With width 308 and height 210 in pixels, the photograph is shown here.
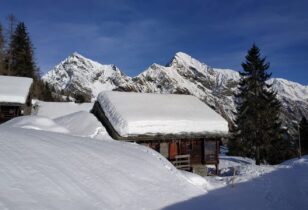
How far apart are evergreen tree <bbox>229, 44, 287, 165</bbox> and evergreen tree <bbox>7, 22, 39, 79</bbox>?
34806mm

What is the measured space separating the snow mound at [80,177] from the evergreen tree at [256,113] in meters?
23.1

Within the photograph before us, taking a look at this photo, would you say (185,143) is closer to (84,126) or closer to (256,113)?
(84,126)

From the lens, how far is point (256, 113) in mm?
37312

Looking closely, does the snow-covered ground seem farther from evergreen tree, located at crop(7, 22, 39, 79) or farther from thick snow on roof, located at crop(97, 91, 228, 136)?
evergreen tree, located at crop(7, 22, 39, 79)

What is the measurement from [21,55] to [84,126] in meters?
35.9

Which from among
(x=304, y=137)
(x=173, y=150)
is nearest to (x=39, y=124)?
(x=173, y=150)

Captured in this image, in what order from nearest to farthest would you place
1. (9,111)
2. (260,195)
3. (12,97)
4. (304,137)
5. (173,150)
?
(260,195), (173,150), (12,97), (9,111), (304,137)

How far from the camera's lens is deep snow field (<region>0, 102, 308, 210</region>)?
898 centimetres

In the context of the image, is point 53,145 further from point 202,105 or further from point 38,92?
point 38,92

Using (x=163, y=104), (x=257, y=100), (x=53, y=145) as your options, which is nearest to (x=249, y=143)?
(x=257, y=100)

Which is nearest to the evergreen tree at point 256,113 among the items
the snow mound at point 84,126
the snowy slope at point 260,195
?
the snowy slope at point 260,195

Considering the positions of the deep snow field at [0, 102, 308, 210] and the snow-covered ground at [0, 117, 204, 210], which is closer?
the snow-covered ground at [0, 117, 204, 210]

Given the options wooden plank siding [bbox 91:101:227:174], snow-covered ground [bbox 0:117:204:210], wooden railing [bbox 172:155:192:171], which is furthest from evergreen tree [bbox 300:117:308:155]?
snow-covered ground [bbox 0:117:204:210]

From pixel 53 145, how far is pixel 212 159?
18065mm
